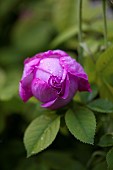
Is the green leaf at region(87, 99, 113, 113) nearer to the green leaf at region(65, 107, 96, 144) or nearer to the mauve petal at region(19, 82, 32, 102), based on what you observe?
the green leaf at region(65, 107, 96, 144)

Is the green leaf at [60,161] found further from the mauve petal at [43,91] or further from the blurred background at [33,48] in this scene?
the mauve petal at [43,91]

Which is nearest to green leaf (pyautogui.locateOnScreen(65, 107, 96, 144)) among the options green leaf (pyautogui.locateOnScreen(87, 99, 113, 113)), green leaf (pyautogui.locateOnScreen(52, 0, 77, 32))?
green leaf (pyautogui.locateOnScreen(87, 99, 113, 113))

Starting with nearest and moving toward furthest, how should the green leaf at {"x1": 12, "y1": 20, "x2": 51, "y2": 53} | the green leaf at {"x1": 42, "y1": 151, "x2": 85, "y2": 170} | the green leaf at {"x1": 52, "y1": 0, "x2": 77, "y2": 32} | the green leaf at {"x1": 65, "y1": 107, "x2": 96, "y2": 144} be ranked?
the green leaf at {"x1": 65, "y1": 107, "x2": 96, "y2": 144} < the green leaf at {"x1": 42, "y1": 151, "x2": 85, "y2": 170} < the green leaf at {"x1": 52, "y1": 0, "x2": 77, "y2": 32} < the green leaf at {"x1": 12, "y1": 20, "x2": 51, "y2": 53}

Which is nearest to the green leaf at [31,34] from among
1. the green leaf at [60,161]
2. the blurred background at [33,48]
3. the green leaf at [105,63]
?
the blurred background at [33,48]

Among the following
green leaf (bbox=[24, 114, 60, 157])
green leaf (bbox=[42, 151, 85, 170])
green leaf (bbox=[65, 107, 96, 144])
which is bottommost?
green leaf (bbox=[42, 151, 85, 170])

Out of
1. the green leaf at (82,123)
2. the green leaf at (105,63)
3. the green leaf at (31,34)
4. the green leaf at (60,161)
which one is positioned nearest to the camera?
the green leaf at (82,123)

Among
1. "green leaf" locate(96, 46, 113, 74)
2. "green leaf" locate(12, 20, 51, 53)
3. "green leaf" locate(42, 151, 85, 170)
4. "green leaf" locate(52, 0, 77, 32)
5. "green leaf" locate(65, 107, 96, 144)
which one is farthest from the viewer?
"green leaf" locate(12, 20, 51, 53)
